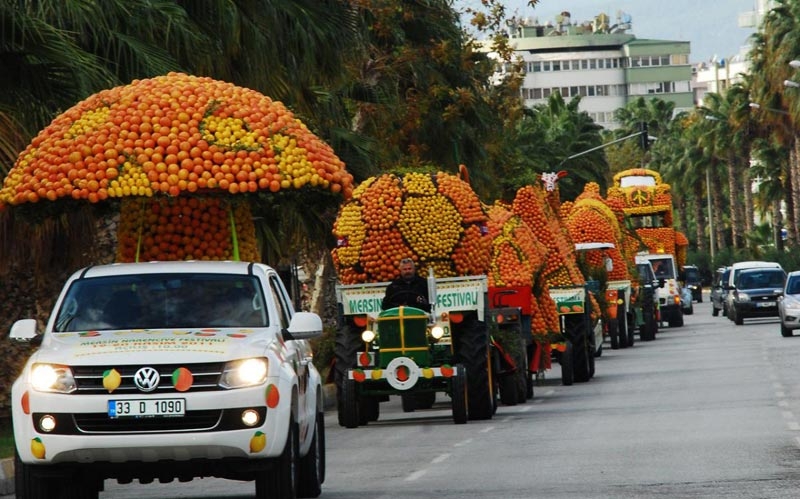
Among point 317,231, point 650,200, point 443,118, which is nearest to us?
point 317,231

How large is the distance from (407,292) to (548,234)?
10.8 m

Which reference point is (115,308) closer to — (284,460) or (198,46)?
(284,460)

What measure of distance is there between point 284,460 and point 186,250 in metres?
4.96

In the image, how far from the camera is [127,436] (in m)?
12.1

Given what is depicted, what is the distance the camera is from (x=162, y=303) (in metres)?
13.4

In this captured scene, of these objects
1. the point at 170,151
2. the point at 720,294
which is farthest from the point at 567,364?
the point at 720,294

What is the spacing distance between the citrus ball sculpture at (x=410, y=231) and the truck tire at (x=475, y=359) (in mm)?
1392

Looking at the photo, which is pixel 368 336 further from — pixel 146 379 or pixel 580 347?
pixel 146 379

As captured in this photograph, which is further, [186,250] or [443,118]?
[443,118]

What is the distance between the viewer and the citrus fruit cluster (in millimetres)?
17391

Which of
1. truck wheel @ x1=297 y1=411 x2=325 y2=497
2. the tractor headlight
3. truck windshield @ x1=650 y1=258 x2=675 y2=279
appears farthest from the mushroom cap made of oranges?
truck windshield @ x1=650 y1=258 x2=675 y2=279

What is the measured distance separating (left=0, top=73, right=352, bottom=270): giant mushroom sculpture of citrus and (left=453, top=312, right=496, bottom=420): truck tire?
6.25 m

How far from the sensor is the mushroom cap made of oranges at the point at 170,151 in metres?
16.3

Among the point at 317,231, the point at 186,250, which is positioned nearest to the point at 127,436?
the point at 186,250
